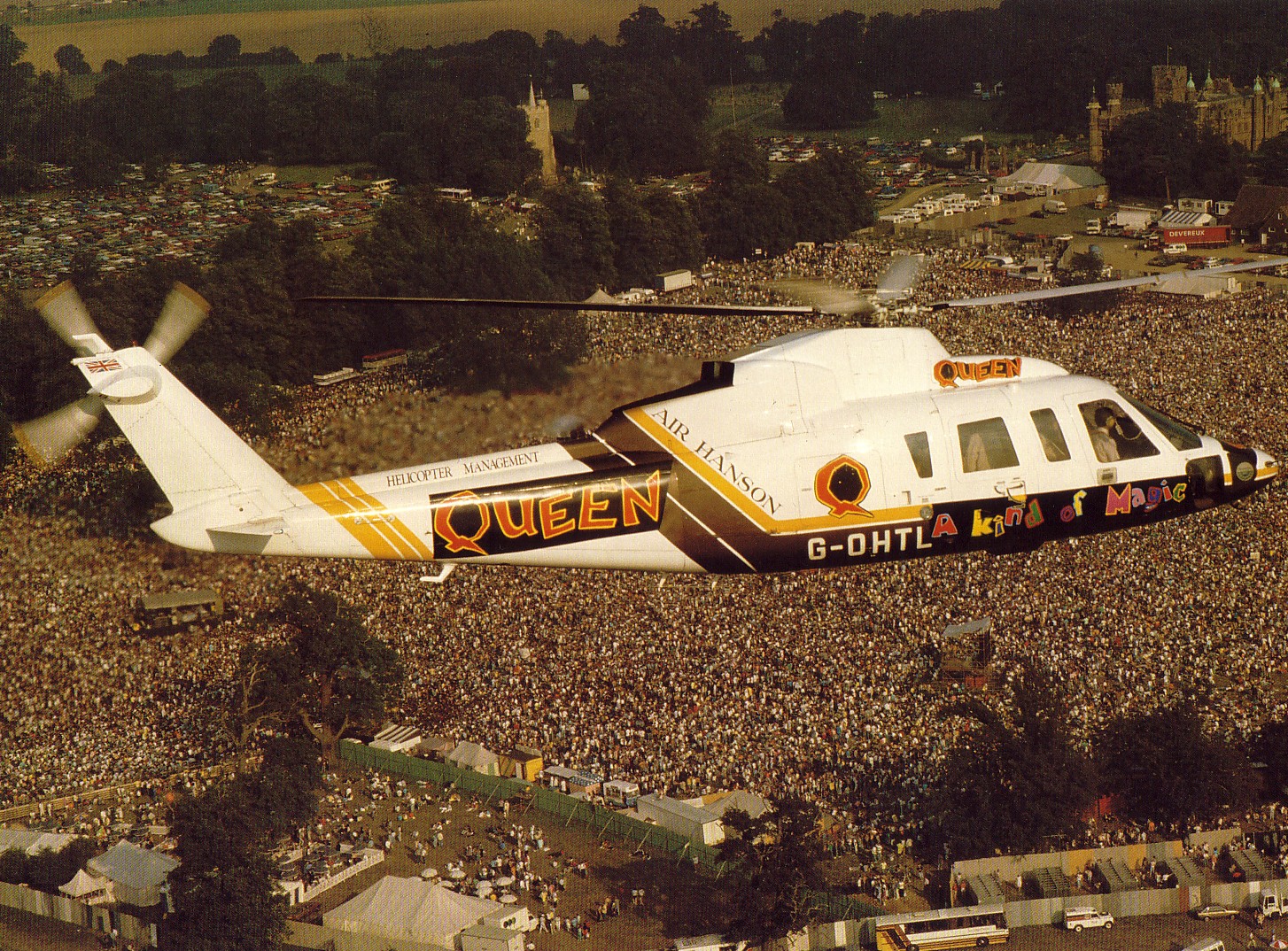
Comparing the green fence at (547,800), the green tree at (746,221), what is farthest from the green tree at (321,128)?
the green fence at (547,800)

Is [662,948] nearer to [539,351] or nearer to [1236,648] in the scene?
[539,351]

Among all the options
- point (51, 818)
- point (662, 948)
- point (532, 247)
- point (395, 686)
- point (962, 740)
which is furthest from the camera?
point (532, 247)

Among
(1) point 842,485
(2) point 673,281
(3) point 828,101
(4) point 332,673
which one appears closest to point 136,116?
(2) point 673,281

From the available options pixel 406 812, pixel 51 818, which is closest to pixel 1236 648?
pixel 406 812

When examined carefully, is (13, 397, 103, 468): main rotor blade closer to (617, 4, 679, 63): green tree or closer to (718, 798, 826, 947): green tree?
(718, 798, 826, 947): green tree

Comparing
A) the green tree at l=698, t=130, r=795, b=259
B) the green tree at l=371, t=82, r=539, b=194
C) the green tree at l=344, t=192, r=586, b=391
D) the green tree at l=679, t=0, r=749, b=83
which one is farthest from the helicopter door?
the green tree at l=679, t=0, r=749, b=83

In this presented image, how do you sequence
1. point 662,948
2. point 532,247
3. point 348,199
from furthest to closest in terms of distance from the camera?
point 348,199
point 532,247
point 662,948

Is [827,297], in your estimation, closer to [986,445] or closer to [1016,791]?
[986,445]
